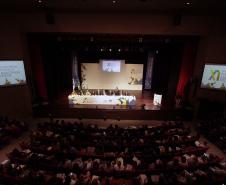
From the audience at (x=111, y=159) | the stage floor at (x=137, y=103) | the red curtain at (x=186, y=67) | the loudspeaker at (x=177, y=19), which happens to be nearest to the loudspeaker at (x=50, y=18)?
the stage floor at (x=137, y=103)

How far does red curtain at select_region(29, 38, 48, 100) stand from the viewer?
484 inches

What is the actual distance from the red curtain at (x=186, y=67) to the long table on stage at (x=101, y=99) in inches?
124

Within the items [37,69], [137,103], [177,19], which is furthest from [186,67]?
[37,69]

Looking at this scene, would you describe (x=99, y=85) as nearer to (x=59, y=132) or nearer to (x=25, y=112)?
(x=25, y=112)

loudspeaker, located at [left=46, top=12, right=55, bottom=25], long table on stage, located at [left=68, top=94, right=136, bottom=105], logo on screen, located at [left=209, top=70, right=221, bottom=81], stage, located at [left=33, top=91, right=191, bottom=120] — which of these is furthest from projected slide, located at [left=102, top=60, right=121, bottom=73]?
logo on screen, located at [left=209, top=70, right=221, bottom=81]

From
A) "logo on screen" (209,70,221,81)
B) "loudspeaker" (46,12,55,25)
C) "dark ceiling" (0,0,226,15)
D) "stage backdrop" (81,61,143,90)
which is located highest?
"dark ceiling" (0,0,226,15)

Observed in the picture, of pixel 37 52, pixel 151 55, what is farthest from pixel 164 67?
pixel 37 52

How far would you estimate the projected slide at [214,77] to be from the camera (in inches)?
437

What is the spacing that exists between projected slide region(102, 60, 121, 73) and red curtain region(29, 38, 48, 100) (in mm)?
4643

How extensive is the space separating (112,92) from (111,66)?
2.02m

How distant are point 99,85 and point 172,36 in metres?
6.83

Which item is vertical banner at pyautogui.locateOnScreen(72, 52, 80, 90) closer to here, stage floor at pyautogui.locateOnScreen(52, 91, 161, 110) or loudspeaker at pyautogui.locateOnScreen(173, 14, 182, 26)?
stage floor at pyautogui.locateOnScreen(52, 91, 161, 110)

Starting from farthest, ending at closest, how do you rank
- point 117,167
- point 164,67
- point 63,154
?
point 164,67
point 63,154
point 117,167

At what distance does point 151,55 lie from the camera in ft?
49.9
